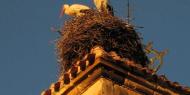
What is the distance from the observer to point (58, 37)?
1238 centimetres

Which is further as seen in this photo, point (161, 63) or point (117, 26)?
point (117, 26)

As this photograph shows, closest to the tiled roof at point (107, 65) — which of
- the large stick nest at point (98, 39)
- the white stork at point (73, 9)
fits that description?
the large stick nest at point (98, 39)

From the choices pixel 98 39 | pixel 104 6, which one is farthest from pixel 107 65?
pixel 104 6

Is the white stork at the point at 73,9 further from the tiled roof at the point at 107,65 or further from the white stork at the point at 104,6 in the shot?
the tiled roof at the point at 107,65

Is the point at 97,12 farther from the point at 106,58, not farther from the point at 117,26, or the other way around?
the point at 106,58

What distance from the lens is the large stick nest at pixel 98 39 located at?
10.9 metres

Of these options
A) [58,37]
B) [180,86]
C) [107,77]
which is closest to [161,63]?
[180,86]

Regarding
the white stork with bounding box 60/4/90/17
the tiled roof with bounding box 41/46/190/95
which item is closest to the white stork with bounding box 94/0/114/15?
the white stork with bounding box 60/4/90/17

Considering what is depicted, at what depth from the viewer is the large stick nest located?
10.9 metres

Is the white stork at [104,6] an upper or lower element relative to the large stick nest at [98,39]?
upper

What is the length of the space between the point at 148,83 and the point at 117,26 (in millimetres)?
2889

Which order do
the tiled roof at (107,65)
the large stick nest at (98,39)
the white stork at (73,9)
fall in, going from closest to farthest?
1. the tiled roof at (107,65)
2. the large stick nest at (98,39)
3. the white stork at (73,9)

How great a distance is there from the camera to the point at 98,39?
36.0 feet

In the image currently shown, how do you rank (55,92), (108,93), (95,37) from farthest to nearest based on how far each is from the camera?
1. (95,37)
2. (55,92)
3. (108,93)
